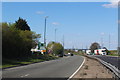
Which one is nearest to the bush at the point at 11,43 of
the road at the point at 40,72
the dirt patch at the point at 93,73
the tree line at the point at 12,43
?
the tree line at the point at 12,43

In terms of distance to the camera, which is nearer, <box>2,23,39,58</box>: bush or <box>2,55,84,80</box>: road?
<box>2,55,84,80</box>: road

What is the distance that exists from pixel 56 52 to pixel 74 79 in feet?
375

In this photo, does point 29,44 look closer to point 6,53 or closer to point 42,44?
point 42,44

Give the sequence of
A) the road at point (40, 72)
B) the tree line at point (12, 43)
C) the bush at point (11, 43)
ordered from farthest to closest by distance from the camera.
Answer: the tree line at point (12, 43) → the bush at point (11, 43) → the road at point (40, 72)

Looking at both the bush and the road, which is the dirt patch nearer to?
the road

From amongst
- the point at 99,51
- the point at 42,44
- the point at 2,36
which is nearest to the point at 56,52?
the point at 99,51

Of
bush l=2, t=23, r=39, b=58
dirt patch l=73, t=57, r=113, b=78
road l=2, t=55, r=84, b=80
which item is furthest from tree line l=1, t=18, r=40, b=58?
dirt patch l=73, t=57, r=113, b=78

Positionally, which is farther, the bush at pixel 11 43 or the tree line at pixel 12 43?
the tree line at pixel 12 43

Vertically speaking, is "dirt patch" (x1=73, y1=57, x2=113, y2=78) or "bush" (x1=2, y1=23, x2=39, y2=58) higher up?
"bush" (x1=2, y1=23, x2=39, y2=58)

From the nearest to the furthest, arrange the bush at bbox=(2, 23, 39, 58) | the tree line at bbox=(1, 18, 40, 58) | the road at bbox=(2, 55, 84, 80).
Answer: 1. the road at bbox=(2, 55, 84, 80)
2. the bush at bbox=(2, 23, 39, 58)
3. the tree line at bbox=(1, 18, 40, 58)

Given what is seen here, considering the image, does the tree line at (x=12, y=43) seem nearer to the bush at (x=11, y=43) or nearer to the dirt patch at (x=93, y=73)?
the bush at (x=11, y=43)

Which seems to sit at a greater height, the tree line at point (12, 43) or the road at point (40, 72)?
the tree line at point (12, 43)

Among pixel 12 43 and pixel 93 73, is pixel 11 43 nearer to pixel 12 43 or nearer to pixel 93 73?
pixel 12 43

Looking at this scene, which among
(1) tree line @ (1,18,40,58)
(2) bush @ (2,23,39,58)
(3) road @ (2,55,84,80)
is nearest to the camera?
(3) road @ (2,55,84,80)
